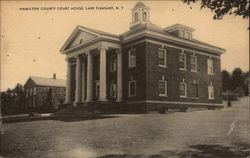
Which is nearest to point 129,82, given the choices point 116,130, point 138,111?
point 138,111

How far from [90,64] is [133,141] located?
54.5ft

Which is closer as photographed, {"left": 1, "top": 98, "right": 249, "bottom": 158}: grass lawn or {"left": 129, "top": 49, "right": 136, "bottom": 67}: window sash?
{"left": 1, "top": 98, "right": 249, "bottom": 158}: grass lawn

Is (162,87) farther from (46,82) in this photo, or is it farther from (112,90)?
(46,82)

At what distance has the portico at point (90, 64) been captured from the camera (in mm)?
24078

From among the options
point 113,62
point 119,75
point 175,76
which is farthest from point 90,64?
point 175,76

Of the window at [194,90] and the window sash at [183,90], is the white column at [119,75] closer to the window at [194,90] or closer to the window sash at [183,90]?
the window sash at [183,90]

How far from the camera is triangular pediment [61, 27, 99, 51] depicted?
24.8 m

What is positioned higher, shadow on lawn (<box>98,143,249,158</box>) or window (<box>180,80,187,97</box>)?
window (<box>180,80,187,97</box>)

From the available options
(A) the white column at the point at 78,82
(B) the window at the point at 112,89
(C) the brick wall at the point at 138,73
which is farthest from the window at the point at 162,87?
(A) the white column at the point at 78,82

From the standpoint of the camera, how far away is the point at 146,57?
2267cm

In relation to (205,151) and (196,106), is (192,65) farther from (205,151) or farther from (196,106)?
(205,151)

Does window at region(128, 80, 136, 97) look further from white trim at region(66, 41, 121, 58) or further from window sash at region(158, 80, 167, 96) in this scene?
white trim at region(66, 41, 121, 58)

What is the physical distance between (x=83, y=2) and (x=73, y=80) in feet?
75.9

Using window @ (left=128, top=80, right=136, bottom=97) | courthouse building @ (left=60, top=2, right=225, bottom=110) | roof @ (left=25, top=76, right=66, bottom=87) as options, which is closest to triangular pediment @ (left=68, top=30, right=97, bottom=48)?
courthouse building @ (left=60, top=2, right=225, bottom=110)
